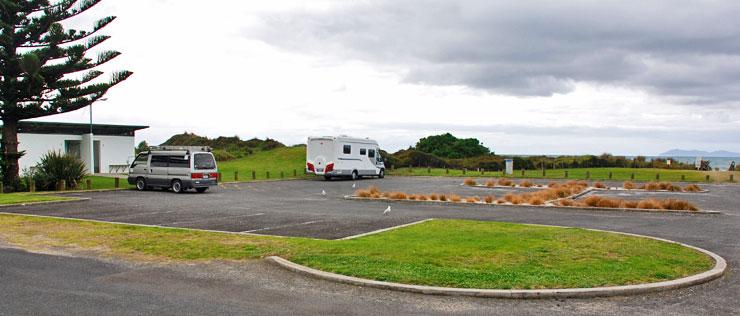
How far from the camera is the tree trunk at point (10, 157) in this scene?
1023 inches

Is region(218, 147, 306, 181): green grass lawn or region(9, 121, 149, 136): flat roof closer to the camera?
region(9, 121, 149, 136): flat roof

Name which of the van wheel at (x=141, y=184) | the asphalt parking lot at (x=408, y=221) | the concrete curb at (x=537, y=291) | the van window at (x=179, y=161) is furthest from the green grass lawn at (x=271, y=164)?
the concrete curb at (x=537, y=291)

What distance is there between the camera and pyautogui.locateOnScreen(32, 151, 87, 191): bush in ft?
86.0

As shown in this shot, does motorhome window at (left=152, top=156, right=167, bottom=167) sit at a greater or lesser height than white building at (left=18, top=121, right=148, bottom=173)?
lesser

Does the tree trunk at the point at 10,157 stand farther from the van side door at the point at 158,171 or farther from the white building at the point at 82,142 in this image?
the white building at the point at 82,142

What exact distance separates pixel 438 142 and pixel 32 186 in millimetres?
59912

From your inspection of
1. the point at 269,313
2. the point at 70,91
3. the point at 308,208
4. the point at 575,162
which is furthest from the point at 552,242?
the point at 575,162

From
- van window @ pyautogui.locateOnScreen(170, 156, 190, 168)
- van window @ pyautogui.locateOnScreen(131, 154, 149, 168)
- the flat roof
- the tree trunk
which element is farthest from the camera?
the flat roof

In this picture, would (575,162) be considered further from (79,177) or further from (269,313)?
(269,313)

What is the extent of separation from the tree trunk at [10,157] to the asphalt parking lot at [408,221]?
4.21 meters

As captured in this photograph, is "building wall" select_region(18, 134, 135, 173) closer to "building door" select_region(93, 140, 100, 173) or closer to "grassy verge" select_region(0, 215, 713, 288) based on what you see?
"building door" select_region(93, 140, 100, 173)

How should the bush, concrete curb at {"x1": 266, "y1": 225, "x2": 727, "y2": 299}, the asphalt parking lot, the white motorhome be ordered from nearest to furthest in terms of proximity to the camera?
the asphalt parking lot
concrete curb at {"x1": 266, "y1": 225, "x2": 727, "y2": 299}
the bush
the white motorhome

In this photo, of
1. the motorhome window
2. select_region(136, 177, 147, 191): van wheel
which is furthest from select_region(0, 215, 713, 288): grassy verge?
select_region(136, 177, 147, 191): van wheel

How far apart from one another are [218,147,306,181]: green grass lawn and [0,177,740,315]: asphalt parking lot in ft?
57.0
